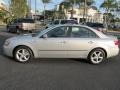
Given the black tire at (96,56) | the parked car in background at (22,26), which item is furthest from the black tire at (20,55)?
the parked car in background at (22,26)

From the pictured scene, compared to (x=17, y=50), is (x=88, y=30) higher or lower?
higher

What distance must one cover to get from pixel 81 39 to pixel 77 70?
4.95ft

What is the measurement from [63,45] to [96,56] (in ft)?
4.23

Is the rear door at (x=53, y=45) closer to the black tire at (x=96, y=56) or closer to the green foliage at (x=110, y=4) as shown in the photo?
the black tire at (x=96, y=56)

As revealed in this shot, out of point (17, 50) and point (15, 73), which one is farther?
point (17, 50)

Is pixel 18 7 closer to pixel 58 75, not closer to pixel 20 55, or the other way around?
pixel 20 55

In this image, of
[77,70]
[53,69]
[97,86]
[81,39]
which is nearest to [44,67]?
[53,69]

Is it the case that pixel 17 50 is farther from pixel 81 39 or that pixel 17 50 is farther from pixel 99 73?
pixel 99 73

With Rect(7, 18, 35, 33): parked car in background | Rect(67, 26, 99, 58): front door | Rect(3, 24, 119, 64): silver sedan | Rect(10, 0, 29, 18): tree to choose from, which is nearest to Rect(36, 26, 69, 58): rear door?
Rect(3, 24, 119, 64): silver sedan

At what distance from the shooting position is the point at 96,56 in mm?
10242

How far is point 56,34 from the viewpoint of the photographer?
1018 centimetres

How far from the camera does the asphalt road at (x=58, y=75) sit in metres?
6.99

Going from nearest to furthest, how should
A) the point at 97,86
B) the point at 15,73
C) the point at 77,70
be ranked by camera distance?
the point at 97,86 < the point at 15,73 < the point at 77,70

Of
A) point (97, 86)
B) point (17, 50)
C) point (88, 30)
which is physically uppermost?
point (88, 30)
